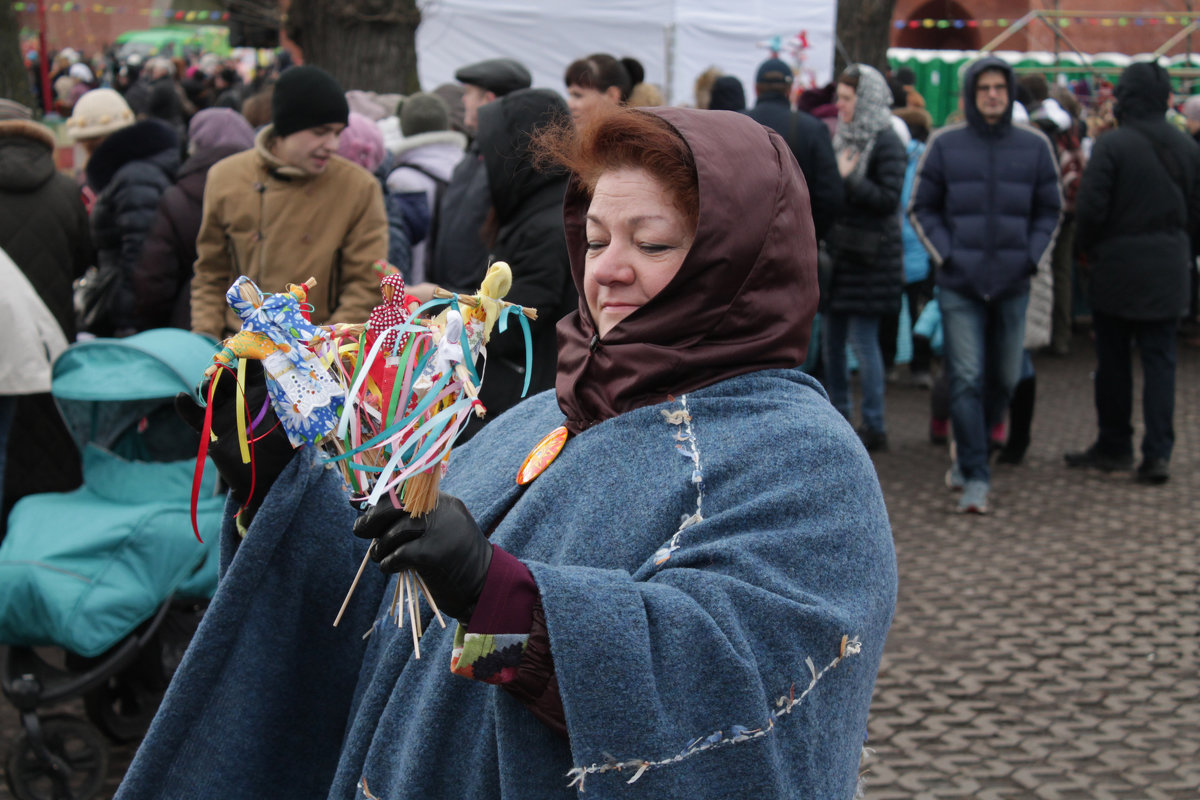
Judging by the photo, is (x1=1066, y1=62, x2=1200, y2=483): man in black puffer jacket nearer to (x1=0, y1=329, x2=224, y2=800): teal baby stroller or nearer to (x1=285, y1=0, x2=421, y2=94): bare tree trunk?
(x1=0, y1=329, x2=224, y2=800): teal baby stroller

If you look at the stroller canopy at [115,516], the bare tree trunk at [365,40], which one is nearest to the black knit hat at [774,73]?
the stroller canopy at [115,516]

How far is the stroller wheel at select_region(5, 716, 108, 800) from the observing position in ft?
12.9

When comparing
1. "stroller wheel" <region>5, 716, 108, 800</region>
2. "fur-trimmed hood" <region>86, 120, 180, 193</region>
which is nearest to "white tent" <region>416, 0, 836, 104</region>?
"fur-trimmed hood" <region>86, 120, 180, 193</region>

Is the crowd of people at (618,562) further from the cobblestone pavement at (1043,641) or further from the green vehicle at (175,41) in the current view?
the green vehicle at (175,41)

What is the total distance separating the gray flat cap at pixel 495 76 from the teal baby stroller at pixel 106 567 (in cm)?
211

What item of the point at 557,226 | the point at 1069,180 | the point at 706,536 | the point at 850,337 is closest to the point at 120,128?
the point at 557,226

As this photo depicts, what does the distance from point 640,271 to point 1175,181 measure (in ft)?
20.9

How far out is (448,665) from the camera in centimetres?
189

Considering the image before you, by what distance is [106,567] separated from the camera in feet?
13.0

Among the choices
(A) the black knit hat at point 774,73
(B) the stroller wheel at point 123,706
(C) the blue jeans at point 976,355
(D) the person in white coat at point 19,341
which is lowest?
(B) the stroller wheel at point 123,706

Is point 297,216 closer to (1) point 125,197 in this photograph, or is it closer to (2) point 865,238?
(1) point 125,197

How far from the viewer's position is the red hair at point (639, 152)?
1.95 m

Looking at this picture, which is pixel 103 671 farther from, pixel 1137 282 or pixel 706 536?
→ pixel 1137 282

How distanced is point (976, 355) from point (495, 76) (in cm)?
292
